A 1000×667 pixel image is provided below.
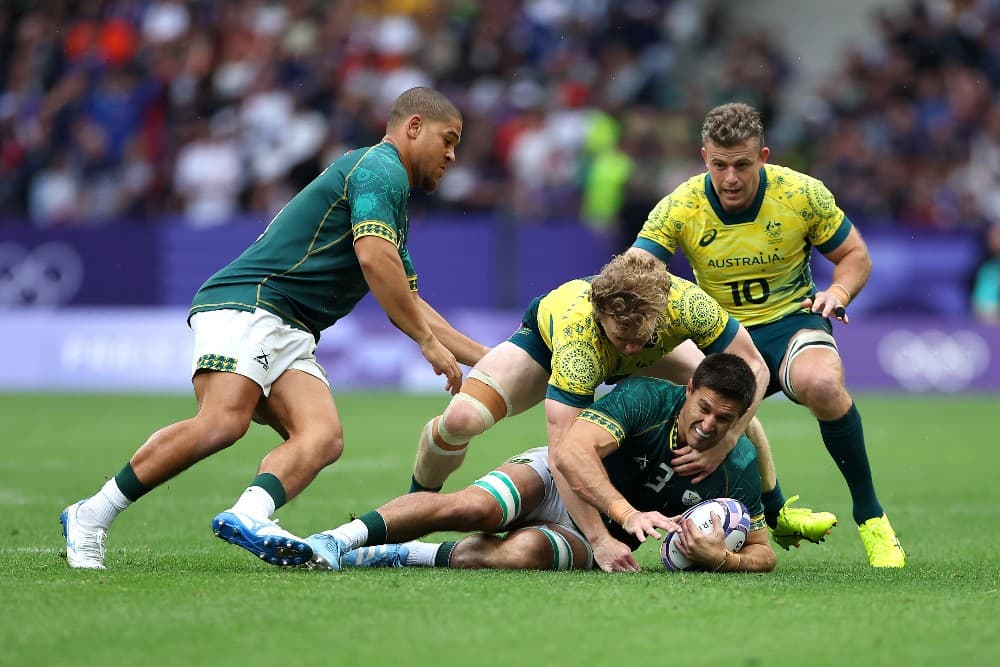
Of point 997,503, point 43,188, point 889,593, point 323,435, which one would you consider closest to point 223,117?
point 43,188

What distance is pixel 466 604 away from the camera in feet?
16.9

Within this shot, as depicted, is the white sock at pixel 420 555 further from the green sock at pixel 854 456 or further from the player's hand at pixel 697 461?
the green sock at pixel 854 456

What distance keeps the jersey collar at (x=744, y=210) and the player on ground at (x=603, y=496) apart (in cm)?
123

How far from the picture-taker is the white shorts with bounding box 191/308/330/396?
6.22 meters

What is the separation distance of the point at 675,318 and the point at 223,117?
15576 millimetres

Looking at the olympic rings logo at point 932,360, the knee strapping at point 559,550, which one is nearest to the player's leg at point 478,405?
the knee strapping at point 559,550

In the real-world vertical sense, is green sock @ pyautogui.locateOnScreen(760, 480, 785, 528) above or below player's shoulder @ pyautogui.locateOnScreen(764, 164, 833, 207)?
Answer: below

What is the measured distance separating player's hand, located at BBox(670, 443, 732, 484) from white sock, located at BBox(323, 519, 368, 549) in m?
1.33

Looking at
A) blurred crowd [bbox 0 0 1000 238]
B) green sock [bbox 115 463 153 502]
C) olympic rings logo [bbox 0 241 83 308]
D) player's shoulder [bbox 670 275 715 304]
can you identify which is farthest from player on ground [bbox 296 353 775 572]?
olympic rings logo [bbox 0 241 83 308]

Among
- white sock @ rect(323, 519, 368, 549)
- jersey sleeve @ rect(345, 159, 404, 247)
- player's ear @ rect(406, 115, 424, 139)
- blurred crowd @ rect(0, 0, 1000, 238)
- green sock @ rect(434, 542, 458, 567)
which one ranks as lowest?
green sock @ rect(434, 542, 458, 567)

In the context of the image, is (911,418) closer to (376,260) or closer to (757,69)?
(757,69)

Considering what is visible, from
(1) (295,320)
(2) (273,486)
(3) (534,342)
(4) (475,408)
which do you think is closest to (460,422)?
(4) (475,408)

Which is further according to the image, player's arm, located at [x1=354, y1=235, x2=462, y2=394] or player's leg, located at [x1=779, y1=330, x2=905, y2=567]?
player's leg, located at [x1=779, y1=330, x2=905, y2=567]

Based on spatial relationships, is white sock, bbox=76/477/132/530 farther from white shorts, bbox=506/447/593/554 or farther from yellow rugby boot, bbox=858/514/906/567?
yellow rugby boot, bbox=858/514/906/567
